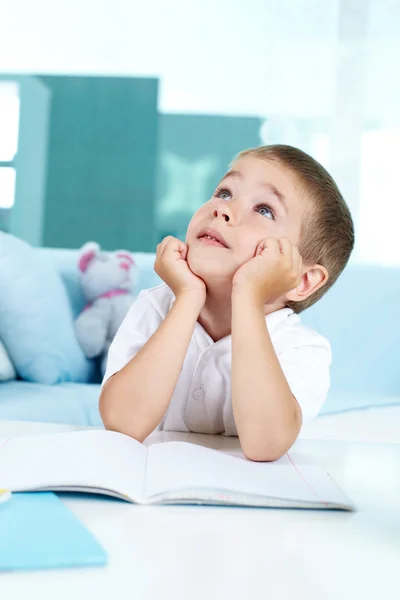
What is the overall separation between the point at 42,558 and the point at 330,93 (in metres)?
4.32

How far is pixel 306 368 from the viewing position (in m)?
0.98

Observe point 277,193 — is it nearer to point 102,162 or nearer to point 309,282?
point 309,282

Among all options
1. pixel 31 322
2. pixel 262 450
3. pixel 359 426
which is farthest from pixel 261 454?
pixel 31 322

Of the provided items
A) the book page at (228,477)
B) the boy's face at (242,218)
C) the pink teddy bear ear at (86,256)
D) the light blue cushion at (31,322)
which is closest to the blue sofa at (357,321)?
the pink teddy bear ear at (86,256)

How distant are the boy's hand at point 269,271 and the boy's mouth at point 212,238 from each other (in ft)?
0.17

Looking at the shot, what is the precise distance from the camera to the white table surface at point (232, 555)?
364 mm

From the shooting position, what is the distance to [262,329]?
0.87 meters

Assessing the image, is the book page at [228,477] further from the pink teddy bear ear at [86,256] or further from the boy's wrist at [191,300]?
the pink teddy bear ear at [86,256]

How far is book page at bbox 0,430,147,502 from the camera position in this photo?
1.73ft

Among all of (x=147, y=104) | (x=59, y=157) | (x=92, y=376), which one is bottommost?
(x=92, y=376)

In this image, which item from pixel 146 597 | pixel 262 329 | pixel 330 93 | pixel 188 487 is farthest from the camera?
pixel 330 93

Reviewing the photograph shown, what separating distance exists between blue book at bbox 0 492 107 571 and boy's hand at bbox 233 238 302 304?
0.47 metres

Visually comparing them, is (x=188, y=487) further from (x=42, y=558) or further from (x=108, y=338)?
(x=108, y=338)

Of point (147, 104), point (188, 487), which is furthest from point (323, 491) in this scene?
point (147, 104)
